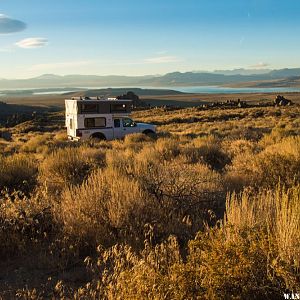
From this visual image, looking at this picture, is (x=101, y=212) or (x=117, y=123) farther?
(x=117, y=123)

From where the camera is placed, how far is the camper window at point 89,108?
24697 mm

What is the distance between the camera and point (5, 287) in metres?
4.86

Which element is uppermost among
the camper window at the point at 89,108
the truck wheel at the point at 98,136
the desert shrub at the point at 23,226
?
the camper window at the point at 89,108

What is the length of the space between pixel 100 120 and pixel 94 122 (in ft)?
1.47

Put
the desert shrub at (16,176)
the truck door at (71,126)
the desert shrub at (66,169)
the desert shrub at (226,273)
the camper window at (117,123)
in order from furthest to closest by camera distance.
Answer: the camper window at (117,123) → the truck door at (71,126) → the desert shrub at (66,169) → the desert shrub at (16,176) → the desert shrub at (226,273)

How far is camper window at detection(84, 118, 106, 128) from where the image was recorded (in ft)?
80.6

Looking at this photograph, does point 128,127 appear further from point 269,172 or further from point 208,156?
point 269,172

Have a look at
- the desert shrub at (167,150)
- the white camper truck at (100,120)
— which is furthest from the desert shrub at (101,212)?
the white camper truck at (100,120)

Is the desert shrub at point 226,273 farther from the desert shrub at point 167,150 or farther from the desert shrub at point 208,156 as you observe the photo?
the desert shrub at point 167,150

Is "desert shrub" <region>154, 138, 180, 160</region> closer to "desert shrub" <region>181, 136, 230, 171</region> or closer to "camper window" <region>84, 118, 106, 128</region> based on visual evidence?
"desert shrub" <region>181, 136, 230, 171</region>

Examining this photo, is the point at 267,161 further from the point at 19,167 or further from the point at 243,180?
the point at 19,167

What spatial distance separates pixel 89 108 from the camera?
977 inches

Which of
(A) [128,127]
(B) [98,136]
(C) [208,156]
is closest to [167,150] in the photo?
(C) [208,156]

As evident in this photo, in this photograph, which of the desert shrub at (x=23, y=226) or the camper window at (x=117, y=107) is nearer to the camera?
the desert shrub at (x=23, y=226)
